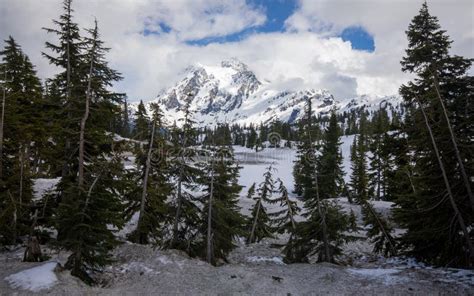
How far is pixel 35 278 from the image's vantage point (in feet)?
41.1

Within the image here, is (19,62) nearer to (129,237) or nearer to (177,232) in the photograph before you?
(129,237)

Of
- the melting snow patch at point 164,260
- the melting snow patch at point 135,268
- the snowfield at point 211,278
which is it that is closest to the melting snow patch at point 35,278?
the snowfield at point 211,278

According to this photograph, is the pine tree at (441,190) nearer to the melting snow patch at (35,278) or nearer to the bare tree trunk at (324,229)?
the bare tree trunk at (324,229)

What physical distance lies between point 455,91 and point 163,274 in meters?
20.7

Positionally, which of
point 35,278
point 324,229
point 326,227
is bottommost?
point 35,278

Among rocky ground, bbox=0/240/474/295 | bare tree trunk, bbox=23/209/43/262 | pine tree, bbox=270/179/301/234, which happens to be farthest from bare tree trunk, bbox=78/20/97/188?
pine tree, bbox=270/179/301/234

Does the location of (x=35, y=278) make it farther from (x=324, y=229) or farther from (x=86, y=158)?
(x=324, y=229)

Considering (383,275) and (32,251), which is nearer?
(383,275)

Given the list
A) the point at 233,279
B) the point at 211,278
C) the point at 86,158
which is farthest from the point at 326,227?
the point at 86,158

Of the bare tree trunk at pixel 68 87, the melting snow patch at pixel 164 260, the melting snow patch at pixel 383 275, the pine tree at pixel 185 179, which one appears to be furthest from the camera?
the pine tree at pixel 185 179

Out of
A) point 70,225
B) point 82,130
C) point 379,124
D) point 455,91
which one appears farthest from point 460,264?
Result: point 379,124

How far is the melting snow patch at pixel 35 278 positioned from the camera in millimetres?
12093

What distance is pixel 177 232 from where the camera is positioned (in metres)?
19.6

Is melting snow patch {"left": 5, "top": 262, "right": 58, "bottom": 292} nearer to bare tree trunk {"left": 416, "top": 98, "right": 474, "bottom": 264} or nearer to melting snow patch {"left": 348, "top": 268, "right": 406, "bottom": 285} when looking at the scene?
melting snow patch {"left": 348, "top": 268, "right": 406, "bottom": 285}
